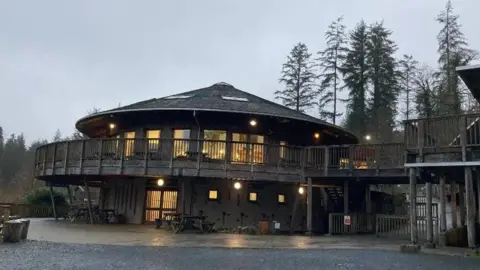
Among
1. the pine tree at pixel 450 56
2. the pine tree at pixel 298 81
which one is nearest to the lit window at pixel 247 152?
the pine tree at pixel 450 56

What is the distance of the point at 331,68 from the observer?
42156mm

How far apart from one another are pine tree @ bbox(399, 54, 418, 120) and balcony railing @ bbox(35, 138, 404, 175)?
1076 inches

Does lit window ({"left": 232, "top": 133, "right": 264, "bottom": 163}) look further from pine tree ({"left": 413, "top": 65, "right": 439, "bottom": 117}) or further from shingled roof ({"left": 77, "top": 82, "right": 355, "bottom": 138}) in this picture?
pine tree ({"left": 413, "top": 65, "right": 439, "bottom": 117})

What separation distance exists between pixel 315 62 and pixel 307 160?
27499 millimetres

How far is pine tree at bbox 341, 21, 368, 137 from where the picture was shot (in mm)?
39094

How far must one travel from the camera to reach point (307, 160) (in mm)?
18141

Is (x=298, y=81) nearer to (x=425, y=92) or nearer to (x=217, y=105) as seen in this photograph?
(x=425, y=92)

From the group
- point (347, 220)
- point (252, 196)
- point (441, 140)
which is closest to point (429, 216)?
point (441, 140)

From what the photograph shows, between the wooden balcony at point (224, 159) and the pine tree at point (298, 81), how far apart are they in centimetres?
2693

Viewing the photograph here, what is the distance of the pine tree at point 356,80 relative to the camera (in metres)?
39.1

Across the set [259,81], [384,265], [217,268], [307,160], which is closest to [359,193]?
[307,160]

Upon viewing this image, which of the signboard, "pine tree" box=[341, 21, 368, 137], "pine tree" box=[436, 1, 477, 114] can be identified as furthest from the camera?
"pine tree" box=[341, 21, 368, 137]

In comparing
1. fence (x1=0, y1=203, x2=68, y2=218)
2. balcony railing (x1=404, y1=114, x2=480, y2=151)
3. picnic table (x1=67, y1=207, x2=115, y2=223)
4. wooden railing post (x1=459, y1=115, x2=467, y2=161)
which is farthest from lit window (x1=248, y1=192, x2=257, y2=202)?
fence (x1=0, y1=203, x2=68, y2=218)

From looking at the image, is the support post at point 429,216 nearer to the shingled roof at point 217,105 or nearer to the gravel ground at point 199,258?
the gravel ground at point 199,258
